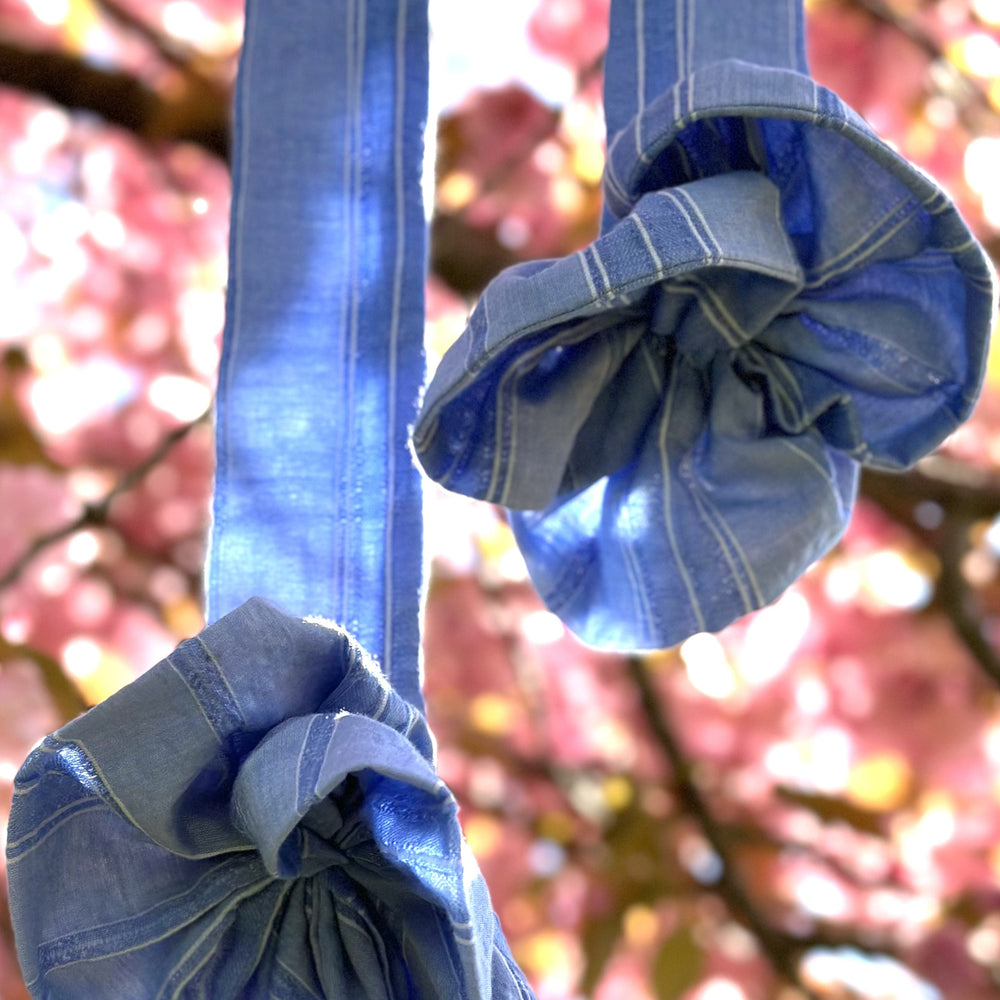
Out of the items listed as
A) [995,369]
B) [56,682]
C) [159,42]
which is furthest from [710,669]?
[159,42]

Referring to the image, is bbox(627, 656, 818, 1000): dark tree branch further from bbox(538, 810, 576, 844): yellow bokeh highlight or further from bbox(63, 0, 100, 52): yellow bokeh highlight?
bbox(63, 0, 100, 52): yellow bokeh highlight

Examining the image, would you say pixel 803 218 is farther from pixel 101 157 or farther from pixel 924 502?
pixel 101 157

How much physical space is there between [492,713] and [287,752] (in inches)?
53.1

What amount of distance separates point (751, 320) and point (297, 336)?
0.18 m

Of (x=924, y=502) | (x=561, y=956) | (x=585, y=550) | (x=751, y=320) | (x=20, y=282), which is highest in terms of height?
(x=751, y=320)

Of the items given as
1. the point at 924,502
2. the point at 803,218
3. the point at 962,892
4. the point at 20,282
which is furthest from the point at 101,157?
the point at 962,892

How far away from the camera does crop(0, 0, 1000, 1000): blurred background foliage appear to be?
57.7 inches

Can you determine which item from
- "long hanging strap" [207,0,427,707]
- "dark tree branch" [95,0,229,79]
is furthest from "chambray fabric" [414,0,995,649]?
"dark tree branch" [95,0,229,79]

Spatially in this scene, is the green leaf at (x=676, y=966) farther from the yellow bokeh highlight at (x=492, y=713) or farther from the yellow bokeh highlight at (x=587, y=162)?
the yellow bokeh highlight at (x=587, y=162)

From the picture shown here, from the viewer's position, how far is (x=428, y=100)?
53cm

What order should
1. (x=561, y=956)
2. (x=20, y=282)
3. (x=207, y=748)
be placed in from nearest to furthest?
(x=207, y=748) → (x=20, y=282) → (x=561, y=956)

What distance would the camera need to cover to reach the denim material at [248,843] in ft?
1.17

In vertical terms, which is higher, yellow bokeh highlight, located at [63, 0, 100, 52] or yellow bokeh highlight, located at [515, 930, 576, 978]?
yellow bokeh highlight, located at [63, 0, 100, 52]

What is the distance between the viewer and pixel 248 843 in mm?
387
